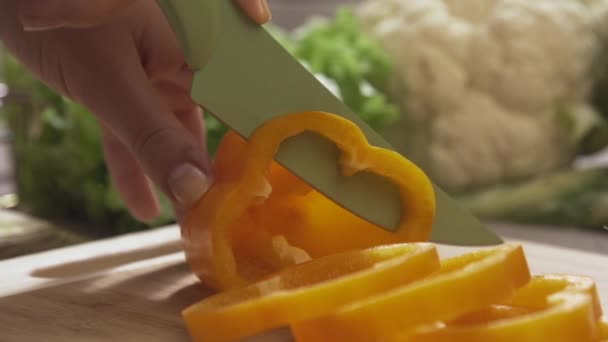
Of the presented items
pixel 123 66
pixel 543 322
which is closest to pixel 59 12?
pixel 123 66

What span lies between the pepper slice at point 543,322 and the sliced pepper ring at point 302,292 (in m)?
0.08

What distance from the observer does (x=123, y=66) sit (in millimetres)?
1227

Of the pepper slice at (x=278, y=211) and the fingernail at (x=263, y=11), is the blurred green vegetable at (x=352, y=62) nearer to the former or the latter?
the pepper slice at (x=278, y=211)

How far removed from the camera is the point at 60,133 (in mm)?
2279

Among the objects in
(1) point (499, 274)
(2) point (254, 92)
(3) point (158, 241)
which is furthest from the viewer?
(3) point (158, 241)

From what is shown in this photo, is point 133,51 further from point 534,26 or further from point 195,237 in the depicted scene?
point 534,26

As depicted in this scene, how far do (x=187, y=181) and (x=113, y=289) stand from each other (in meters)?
0.30

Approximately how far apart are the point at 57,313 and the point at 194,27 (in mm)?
429

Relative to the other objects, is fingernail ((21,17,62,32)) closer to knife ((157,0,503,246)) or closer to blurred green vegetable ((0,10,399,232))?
knife ((157,0,503,246))

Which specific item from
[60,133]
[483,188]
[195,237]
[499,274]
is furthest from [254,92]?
[483,188]

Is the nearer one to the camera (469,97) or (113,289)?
(113,289)

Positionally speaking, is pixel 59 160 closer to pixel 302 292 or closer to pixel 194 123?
pixel 194 123

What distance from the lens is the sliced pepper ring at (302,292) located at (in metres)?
1.05

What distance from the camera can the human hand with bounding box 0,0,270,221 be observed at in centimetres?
114
